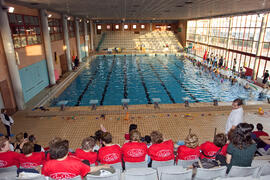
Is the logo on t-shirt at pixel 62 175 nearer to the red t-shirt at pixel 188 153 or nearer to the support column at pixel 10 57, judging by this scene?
the red t-shirt at pixel 188 153

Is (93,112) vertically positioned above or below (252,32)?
below

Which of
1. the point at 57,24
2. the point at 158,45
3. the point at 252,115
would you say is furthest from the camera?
the point at 158,45

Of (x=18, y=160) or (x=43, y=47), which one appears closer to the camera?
(x=18, y=160)

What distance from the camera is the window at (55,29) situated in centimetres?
1211

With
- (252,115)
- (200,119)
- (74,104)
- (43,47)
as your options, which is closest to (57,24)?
(43,47)

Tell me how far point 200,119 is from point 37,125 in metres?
5.67

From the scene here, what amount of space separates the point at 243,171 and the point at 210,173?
43 cm

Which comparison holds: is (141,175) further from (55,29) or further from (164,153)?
(55,29)

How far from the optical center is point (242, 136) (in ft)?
7.66

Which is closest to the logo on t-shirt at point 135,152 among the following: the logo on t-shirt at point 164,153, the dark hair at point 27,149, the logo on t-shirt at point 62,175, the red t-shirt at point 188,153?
the logo on t-shirt at point 164,153

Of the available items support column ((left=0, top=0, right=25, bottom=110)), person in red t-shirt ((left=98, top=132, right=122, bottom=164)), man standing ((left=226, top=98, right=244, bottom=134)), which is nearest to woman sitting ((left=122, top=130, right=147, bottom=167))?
person in red t-shirt ((left=98, top=132, right=122, bottom=164))

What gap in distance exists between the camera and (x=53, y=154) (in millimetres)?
2145

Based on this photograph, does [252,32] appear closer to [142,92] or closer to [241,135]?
[142,92]

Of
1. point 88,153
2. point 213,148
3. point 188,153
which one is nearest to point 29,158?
point 88,153
